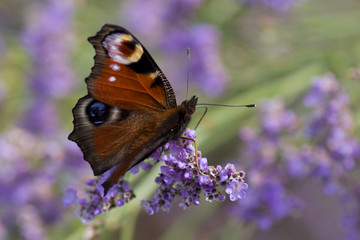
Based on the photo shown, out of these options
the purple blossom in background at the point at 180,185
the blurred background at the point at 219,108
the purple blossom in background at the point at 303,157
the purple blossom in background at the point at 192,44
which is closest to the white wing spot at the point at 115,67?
the purple blossom in background at the point at 180,185

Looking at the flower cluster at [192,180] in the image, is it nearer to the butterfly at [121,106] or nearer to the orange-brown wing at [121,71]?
the butterfly at [121,106]

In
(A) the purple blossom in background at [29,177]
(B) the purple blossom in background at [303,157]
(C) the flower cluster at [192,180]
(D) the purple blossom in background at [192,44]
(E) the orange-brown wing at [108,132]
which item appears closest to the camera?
(C) the flower cluster at [192,180]

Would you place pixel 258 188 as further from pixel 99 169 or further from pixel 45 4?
pixel 45 4

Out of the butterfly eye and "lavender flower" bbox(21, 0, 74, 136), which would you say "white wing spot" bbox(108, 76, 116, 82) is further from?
"lavender flower" bbox(21, 0, 74, 136)

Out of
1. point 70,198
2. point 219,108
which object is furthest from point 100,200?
Answer: point 219,108

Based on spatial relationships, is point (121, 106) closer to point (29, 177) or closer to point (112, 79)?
point (112, 79)

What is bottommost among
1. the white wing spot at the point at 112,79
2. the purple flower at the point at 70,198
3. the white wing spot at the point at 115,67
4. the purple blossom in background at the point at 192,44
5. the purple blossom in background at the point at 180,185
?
the purple blossom in background at the point at 192,44
